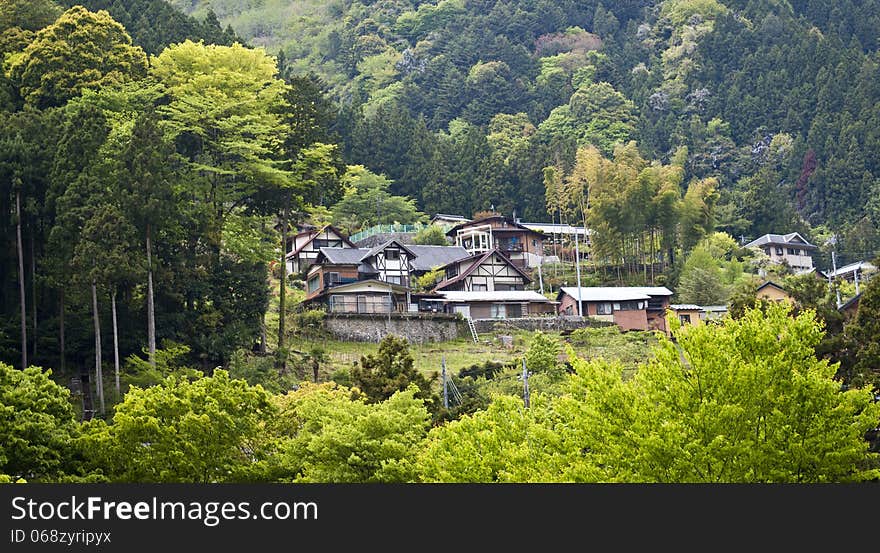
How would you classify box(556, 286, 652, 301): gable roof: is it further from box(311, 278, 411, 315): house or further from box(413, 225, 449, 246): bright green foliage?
box(413, 225, 449, 246): bright green foliage

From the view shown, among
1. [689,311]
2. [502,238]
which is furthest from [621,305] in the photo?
[502,238]

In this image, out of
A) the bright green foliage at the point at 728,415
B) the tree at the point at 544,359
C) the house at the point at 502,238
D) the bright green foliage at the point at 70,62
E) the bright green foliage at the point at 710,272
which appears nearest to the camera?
the bright green foliage at the point at 728,415

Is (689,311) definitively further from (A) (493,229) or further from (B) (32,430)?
(B) (32,430)

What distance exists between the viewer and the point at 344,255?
4878 cm

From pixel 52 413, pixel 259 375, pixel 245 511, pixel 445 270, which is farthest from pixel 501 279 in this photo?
pixel 245 511

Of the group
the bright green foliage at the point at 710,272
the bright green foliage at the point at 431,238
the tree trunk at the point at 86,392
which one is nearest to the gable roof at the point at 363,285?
the bright green foliage at the point at 431,238

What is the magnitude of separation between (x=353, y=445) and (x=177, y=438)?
10.1 feet

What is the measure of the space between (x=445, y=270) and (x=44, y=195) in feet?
78.0

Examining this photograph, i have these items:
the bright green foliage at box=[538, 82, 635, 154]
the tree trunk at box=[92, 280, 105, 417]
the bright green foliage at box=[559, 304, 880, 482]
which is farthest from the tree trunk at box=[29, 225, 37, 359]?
the bright green foliage at box=[538, 82, 635, 154]

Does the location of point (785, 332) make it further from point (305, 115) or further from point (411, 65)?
point (411, 65)

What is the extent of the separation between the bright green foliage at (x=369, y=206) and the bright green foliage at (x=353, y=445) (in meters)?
41.8

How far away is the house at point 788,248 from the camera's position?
6519 centimetres

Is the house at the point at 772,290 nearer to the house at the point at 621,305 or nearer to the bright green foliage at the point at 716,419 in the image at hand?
the house at the point at 621,305

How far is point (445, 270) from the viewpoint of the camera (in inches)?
2062
